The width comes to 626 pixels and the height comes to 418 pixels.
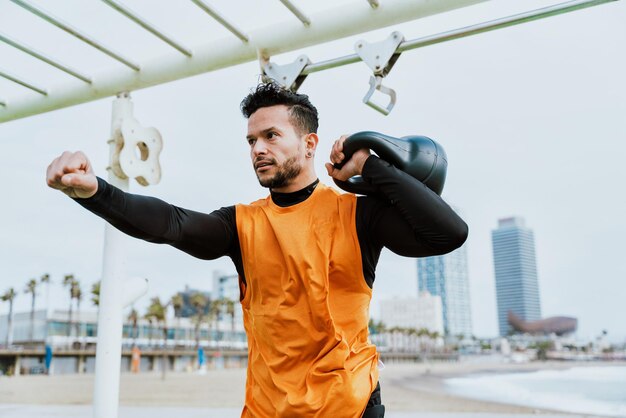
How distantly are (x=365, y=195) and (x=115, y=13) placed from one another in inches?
80.0

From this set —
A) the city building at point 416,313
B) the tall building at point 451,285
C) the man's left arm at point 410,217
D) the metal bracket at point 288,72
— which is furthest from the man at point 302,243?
A: the tall building at point 451,285

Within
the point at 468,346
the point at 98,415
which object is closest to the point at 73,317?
the point at 98,415

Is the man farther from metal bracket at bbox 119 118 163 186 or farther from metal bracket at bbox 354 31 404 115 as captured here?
metal bracket at bbox 119 118 163 186

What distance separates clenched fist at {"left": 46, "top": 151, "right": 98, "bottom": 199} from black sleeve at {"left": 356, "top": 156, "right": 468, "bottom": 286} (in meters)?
0.71

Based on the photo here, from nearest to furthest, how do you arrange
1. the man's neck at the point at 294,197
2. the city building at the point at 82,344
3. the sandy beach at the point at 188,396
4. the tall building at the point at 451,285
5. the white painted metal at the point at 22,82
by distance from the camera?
the man's neck at the point at 294,197, the white painted metal at the point at 22,82, the sandy beach at the point at 188,396, the city building at the point at 82,344, the tall building at the point at 451,285

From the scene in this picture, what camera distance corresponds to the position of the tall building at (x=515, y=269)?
16600 cm

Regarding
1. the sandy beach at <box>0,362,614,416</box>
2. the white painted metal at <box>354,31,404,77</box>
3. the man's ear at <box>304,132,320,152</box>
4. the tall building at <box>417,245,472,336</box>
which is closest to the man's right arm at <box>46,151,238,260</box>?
the man's ear at <box>304,132,320,152</box>

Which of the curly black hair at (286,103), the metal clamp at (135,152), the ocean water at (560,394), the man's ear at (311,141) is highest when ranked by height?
the metal clamp at (135,152)

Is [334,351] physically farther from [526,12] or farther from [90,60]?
[90,60]

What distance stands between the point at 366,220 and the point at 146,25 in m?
1.95

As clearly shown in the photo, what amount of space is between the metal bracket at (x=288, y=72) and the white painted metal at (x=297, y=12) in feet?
0.64

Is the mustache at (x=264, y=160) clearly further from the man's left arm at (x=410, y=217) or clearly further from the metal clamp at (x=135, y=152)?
the metal clamp at (x=135, y=152)

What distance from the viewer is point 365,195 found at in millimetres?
1761

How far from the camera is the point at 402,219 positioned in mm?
1596
